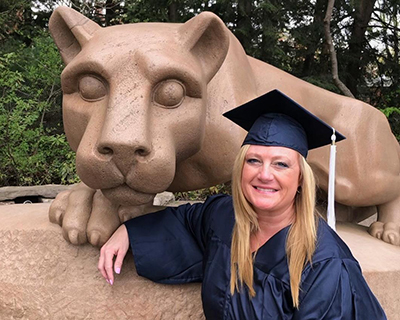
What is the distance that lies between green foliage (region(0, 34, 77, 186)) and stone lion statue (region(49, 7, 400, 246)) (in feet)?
14.3

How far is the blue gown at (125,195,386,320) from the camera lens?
1.33m

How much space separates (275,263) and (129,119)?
25.8 inches

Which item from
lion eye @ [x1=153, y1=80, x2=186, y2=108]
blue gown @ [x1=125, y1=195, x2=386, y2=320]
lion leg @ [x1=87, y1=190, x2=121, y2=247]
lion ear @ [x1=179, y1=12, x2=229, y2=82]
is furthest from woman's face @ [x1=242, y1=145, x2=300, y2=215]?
lion leg @ [x1=87, y1=190, x2=121, y2=247]

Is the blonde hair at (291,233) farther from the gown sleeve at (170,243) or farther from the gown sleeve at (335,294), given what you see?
the gown sleeve at (170,243)

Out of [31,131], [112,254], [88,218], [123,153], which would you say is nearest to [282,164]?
[123,153]

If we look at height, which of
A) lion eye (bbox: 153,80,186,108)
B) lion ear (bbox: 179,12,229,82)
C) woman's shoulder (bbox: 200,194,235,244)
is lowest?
woman's shoulder (bbox: 200,194,235,244)

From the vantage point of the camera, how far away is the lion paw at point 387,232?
2426 millimetres

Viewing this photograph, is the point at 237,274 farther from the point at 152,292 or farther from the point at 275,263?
the point at 152,292

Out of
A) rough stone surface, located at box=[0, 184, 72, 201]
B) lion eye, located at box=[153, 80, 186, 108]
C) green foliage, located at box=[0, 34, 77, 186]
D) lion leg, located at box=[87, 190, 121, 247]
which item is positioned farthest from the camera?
green foliage, located at box=[0, 34, 77, 186]

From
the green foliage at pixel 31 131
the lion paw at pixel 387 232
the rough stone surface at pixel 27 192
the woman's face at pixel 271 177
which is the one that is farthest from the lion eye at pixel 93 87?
the green foliage at pixel 31 131

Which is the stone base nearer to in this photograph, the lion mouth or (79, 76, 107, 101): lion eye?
the lion mouth

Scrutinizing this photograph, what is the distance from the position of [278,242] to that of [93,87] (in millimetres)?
822

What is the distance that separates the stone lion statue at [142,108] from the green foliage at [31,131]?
4358 mm

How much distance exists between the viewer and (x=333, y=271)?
1.34 metres
